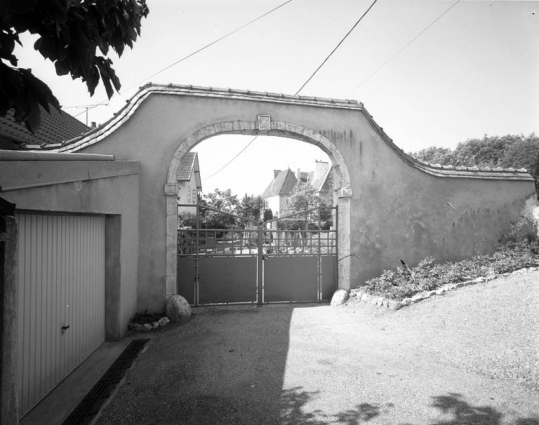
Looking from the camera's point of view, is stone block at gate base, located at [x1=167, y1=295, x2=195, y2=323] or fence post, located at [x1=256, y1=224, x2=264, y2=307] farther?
fence post, located at [x1=256, y1=224, x2=264, y2=307]

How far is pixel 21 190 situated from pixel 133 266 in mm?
3645

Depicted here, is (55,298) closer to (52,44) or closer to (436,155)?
(52,44)

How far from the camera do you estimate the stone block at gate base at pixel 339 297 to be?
25.4ft

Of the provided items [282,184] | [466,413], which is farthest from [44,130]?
[282,184]

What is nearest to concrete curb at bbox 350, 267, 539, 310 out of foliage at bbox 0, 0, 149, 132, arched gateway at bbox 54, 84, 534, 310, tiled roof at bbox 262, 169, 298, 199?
arched gateway at bbox 54, 84, 534, 310

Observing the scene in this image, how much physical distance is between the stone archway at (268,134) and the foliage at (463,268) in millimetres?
1020

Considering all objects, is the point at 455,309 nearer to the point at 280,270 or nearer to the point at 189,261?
the point at 280,270

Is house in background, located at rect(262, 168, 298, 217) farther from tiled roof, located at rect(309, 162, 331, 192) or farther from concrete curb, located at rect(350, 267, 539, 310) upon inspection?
concrete curb, located at rect(350, 267, 539, 310)

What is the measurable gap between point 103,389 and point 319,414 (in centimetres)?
261

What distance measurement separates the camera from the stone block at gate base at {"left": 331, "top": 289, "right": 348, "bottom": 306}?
7.74 metres

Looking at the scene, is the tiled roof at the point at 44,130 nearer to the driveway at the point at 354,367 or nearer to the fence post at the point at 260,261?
the driveway at the point at 354,367

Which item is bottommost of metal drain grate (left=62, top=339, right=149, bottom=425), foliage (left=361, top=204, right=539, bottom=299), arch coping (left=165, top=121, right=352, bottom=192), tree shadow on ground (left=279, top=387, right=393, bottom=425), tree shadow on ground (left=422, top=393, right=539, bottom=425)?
metal drain grate (left=62, top=339, right=149, bottom=425)

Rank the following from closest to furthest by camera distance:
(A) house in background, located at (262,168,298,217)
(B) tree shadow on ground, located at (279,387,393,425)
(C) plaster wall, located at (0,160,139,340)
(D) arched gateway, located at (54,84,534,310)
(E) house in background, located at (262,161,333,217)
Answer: (C) plaster wall, located at (0,160,139,340), (B) tree shadow on ground, located at (279,387,393,425), (D) arched gateway, located at (54,84,534,310), (E) house in background, located at (262,161,333,217), (A) house in background, located at (262,168,298,217)

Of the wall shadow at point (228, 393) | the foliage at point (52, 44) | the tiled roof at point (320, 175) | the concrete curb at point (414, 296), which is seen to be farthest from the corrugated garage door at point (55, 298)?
the tiled roof at point (320, 175)
